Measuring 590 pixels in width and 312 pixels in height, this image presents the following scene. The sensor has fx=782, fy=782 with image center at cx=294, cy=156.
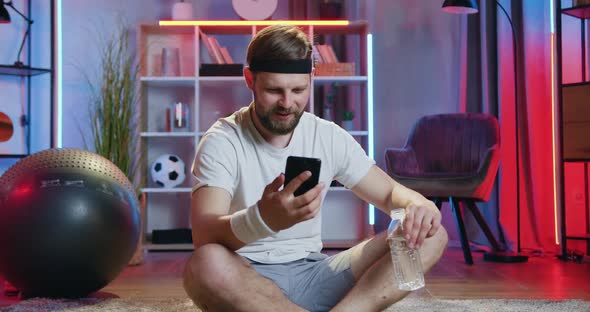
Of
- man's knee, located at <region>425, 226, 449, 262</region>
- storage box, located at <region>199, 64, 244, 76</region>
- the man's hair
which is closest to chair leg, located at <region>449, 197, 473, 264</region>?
storage box, located at <region>199, 64, 244, 76</region>

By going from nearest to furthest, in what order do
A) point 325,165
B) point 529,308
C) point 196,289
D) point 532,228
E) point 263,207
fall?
1. point 263,207
2. point 196,289
3. point 325,165
4. point 529,308
5. point 532,228

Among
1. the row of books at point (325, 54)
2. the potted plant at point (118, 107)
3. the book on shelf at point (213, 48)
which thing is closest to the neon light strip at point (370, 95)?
the row of books at point (325, 54)

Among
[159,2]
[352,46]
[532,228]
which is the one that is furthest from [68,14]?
[532,228]

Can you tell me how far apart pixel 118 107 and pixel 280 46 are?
284 cm

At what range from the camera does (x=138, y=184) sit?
5.07 m

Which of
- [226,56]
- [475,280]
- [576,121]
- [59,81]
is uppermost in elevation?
[226,56]

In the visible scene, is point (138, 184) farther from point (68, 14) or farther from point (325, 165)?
point (325, 165)

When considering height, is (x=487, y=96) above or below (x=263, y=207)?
above

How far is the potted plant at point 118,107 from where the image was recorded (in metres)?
4.74

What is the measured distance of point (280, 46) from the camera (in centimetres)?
212

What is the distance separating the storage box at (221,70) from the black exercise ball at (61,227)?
88.0 inches

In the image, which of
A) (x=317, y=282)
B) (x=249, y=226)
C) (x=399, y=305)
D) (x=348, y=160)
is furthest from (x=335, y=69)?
(x=249, y=226)

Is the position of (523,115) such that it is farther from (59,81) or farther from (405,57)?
(59,81)

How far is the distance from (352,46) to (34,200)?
3.17 m
